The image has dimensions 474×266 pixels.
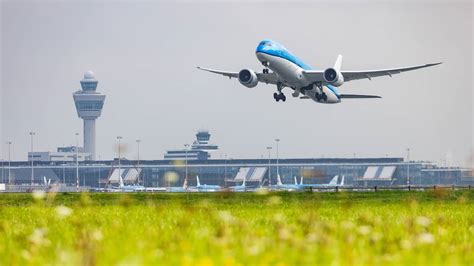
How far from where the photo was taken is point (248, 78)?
324 ft

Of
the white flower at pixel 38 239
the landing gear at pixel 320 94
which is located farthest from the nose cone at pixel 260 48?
the white flower at pixel 38 239

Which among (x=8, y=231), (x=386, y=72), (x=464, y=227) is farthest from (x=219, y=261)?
(x=386, y=72)

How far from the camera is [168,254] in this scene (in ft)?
48.3

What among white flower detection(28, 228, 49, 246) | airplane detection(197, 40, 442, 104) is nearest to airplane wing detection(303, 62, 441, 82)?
airplane detection(197, 40, 442, 104)

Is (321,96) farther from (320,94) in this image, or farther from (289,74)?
(289,74)

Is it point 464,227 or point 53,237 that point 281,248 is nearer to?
point 53,237

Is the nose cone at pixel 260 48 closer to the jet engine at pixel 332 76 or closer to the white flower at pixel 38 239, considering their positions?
the jet engine at pixel 332 76

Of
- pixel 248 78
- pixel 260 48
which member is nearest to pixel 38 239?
pixel 248 78

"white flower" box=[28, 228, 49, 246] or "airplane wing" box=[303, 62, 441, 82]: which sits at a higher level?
"airplane wing" box=[303, 62, 441, 82]

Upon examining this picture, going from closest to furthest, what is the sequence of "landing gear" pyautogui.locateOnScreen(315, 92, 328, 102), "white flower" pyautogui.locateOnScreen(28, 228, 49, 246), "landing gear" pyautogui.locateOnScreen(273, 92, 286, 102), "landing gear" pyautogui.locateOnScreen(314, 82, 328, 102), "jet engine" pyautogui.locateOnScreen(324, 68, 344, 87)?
"white flower" pyautogui.locateOnScreen(28, 228, 49, 246) → "jet engine" pyautogui.locateOnScreen(324, 68, 344, 87) → "landing gear" pyautogui.locateOnScreen(273, 92, 286, 102) → "landing gear" pyautogui.locateOnScreen(314, 82, 328, 102) → "landing gear" pyautogui.locateOnScreen(315, 92, 328, 102)

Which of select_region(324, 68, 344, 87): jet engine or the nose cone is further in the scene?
select_region(324, 68, 344, 87): jet engine

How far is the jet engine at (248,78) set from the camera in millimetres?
98625

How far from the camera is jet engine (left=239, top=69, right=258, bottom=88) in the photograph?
98625 mm

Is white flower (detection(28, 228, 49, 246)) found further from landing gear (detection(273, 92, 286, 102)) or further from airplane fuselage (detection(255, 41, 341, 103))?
landing gear (detection(273, 92, 286, 102))
